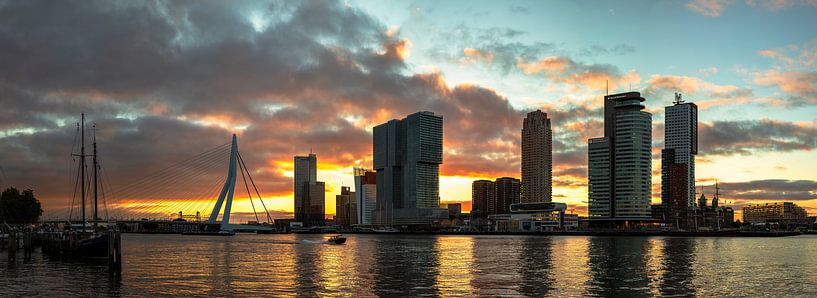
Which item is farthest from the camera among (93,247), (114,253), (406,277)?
(93,247)

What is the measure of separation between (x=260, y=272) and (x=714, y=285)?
45.5 m

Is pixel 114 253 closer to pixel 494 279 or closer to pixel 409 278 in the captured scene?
pixel 409 278

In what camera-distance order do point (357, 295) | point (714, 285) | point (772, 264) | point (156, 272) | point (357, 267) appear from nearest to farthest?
point (357, 295), point (714, 285), point (156, 272), point (357, 267), point (772, 264)

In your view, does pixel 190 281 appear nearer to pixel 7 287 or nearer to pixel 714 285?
pixel 7 287

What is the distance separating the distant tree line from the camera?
156 meters

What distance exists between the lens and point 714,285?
60.5 metres

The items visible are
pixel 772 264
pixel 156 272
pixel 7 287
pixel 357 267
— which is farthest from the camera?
pixel 772 264

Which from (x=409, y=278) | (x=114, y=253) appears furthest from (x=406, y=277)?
(x=114, y=253)

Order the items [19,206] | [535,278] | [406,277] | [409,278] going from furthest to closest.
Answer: [19,206] → [406,277] → [409,278] → [535,278]

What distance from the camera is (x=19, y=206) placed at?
519 ft

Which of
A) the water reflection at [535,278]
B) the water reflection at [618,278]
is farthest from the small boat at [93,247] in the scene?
the water reflection at [618,278]

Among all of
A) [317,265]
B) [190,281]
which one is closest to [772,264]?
[317,265]

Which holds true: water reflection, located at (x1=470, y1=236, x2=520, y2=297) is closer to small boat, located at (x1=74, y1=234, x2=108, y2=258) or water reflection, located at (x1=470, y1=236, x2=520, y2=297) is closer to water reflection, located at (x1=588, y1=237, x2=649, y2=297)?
water reflection, located at (x1=588, y1=237, x2=649, y2=297)

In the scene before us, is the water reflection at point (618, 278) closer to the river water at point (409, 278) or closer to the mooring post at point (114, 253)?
the river water at point (409, 278)
